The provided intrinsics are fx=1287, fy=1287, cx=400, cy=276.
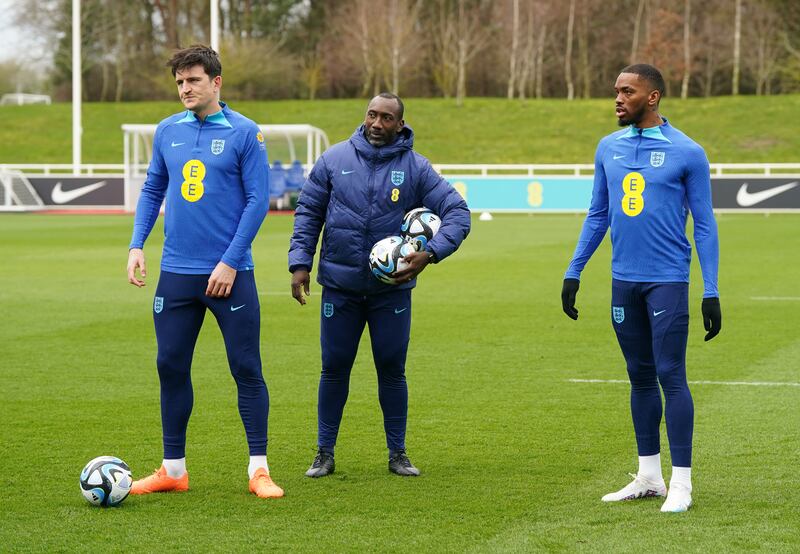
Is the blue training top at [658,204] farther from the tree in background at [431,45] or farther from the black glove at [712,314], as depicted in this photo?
the tree in background at [431,45]

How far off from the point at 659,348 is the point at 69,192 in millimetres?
33166

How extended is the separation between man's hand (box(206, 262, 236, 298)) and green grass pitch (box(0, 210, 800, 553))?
37.3 inches

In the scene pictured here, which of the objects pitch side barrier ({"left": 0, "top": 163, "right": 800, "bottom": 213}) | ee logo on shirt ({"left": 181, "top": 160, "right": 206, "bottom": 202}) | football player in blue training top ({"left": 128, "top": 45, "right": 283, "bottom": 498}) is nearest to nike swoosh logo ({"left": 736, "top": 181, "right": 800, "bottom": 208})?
pitch side barrier ({"left": 0, "top": 163, "right": 800, "bottom": 213})

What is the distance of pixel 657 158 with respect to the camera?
223 inches

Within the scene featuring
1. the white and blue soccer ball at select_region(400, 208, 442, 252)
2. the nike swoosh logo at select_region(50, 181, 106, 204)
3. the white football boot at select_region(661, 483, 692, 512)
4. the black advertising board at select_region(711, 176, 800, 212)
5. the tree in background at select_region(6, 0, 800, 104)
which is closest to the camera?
the white football boot at select_region(661, 483, 692, 512)

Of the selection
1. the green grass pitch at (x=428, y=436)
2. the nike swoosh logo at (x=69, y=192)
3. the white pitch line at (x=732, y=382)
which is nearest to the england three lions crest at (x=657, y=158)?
the green grass pitch at (x=428, y=436)

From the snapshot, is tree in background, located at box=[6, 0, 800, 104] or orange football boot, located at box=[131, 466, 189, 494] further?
tree in background, located at box=[6, 0, 800, 104]

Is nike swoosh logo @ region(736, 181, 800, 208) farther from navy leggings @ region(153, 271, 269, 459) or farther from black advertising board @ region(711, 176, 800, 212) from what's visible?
navy leggings @ region(153, 271, 269, 459)

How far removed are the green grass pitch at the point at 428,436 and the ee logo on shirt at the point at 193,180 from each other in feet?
4.54

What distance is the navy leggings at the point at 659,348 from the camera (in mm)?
5664

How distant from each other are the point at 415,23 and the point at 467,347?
6570 cm

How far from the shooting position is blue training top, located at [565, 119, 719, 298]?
5629 mm

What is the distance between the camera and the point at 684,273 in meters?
5.74

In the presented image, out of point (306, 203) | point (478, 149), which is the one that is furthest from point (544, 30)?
point (306, 203)
